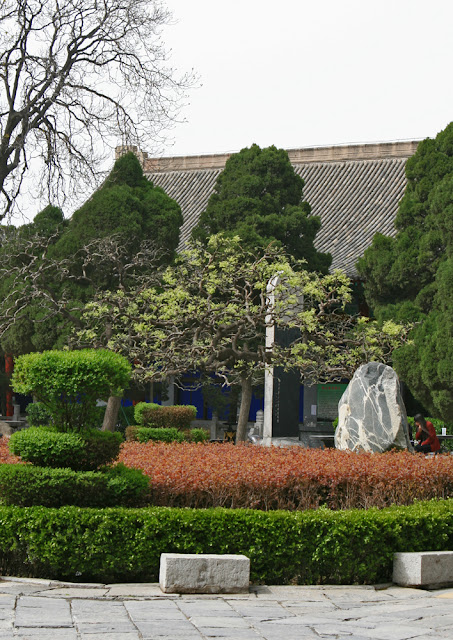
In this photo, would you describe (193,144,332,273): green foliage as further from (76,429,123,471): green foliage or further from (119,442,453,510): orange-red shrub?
(76,429,123,471): green foliage

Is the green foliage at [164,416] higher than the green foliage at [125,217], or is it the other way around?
the green foliage at [125,217]

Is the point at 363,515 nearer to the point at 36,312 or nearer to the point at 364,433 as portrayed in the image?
the point at 364,433

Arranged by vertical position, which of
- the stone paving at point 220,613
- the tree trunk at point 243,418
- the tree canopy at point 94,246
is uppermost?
the tree canopy at point 94,246

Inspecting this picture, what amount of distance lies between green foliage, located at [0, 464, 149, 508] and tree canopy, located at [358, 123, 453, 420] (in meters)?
9.78

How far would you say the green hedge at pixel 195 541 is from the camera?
6.18m

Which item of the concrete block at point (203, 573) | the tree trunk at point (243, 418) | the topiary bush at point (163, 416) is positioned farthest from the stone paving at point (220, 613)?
the topiary bush at point (163, 416)

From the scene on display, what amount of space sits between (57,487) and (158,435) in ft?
22.6

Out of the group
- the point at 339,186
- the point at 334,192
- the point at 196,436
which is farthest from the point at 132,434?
the point at 339,186

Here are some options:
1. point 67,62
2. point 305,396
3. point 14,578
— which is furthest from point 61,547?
point 305,396

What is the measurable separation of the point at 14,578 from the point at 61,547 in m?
0.42

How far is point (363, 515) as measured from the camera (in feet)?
22.1

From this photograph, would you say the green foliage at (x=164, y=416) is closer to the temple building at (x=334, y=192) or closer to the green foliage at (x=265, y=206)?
the green foliage at (x=265, y=206)

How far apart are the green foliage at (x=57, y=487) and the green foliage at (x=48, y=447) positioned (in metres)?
0.15

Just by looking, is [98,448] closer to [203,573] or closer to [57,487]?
[57,487]
